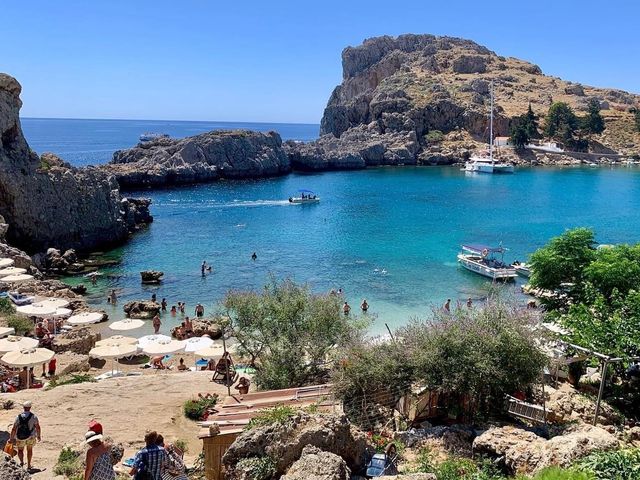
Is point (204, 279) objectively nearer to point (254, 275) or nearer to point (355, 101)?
point (254, 275)

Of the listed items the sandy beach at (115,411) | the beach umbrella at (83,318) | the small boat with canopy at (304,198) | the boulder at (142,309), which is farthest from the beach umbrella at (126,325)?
the small boat with canopy at (304,198)

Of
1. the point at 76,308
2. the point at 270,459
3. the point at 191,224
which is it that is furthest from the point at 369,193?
the point at 270,459

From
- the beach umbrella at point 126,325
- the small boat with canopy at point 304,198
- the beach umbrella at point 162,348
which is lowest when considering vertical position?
the beach umbrella at point 126,325

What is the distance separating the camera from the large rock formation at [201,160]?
299ft

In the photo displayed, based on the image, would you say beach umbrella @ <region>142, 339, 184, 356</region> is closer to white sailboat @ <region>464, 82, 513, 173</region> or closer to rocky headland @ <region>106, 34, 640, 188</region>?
rocky headland @ <region>106, 34, 640, 188</region>

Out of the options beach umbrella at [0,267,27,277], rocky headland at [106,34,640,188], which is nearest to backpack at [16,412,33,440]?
beach umbrella at [0,267,27,277]

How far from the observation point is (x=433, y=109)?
12812 cm

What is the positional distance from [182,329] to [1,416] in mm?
13555

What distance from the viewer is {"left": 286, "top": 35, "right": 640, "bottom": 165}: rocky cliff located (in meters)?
121

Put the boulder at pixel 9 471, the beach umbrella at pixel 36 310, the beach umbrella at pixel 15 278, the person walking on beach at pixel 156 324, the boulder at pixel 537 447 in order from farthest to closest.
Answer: the beach umbrella at pixel 15 278
the person walking on beach at pixel 156 324
the beach umbrella at pixel 36 310
the boulder at pixel 537 447
the boulder at pixel 9 471

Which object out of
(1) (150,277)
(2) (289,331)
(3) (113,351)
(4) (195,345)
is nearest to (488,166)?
(1) (150,277)

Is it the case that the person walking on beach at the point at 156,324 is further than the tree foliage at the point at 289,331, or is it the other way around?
the person walking on beach at the point at 156,324

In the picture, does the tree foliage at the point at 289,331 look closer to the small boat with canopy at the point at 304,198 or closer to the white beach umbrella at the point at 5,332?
the white beach umbrella at the point at 5,332

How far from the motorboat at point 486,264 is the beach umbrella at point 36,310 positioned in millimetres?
26181
